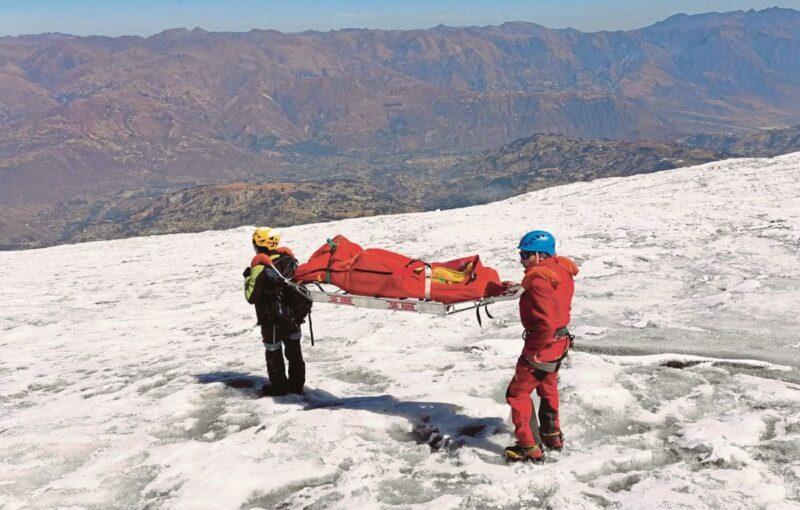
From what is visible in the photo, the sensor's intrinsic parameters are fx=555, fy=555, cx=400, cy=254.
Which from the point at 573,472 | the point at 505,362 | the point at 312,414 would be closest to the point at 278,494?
the point at 312,414

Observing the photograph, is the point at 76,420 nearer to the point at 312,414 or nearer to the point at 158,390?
the point at 158,390

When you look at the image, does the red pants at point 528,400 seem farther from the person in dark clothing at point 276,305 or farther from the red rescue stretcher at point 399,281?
the person in dark clothing at point 276,305

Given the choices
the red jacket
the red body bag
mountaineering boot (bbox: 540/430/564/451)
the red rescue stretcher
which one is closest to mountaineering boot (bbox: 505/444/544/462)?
mountaineering boot (bbox: 540/430/564/451)

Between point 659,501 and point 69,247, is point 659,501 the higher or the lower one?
the lower one

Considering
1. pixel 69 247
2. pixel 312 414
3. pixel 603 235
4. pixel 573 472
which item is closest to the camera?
pixel 573 472

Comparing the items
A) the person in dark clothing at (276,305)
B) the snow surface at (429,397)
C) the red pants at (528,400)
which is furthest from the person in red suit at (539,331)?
the person in dark clothing at (276,305)

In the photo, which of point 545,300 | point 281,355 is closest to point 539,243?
point 545,300

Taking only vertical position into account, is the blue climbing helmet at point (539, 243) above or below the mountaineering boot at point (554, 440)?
above
